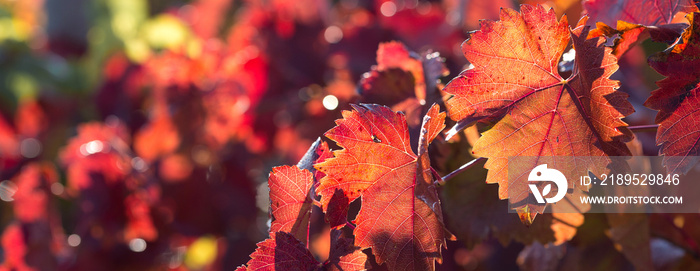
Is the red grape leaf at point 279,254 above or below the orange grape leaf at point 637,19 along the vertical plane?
below

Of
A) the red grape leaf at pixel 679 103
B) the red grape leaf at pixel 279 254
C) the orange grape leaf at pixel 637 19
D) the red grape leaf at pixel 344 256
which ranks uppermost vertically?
the orange grape leaf at pixel 637 19

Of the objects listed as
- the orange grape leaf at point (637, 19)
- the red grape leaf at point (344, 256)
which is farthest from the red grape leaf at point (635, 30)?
the red grape leaf at point (344, 256)

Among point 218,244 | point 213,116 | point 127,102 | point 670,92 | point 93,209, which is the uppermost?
point 127,102

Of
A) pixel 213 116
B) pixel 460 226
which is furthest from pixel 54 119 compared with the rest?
pixel 460 226

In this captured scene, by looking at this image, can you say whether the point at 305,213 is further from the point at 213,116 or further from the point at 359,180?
the point at 213,116

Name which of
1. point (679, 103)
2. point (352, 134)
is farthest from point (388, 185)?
point (679, 103)

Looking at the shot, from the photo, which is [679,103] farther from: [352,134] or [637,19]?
[352,134]

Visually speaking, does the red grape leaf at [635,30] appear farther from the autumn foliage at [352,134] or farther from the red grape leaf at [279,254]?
the red grape leaf at [279,254]
